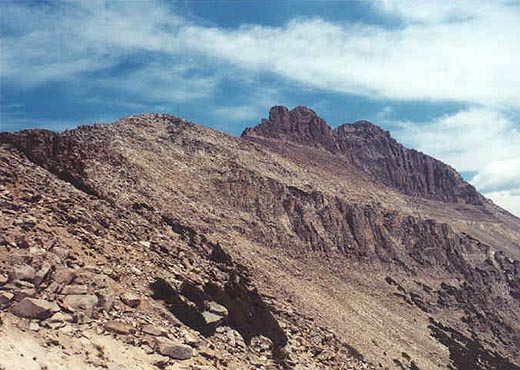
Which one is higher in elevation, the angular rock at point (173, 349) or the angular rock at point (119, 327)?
the angular rock at point (119, 327)

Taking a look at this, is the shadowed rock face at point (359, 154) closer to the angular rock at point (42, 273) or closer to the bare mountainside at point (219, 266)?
the bare mountainside at point (219, 266)

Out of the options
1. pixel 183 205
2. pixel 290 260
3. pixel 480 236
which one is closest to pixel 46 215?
pixel 183 205

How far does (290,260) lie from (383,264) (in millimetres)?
25438

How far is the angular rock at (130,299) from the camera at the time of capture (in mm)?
21516

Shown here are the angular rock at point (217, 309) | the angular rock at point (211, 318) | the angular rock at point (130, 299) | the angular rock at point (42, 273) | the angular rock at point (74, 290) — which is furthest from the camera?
the angular rock at point (217, 309)

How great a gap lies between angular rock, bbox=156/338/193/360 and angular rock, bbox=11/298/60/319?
4.89 meters

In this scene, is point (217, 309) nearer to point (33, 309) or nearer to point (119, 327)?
point (119, 327)

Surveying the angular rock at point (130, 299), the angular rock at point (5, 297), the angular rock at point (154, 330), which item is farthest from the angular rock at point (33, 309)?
the angular rock at point (154, 330)

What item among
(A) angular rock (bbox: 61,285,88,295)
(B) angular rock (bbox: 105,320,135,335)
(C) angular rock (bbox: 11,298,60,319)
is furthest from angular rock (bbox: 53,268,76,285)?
(B) angular rock (bbox: 105,320,135,335)

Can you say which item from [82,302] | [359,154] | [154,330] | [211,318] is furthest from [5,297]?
[359,154]

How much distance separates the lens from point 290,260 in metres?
55.0

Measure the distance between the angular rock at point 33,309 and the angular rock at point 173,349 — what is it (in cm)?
489

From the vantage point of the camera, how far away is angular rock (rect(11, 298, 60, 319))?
1736 centimetres

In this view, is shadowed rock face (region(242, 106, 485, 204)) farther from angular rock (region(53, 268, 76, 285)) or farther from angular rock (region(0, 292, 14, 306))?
angular rock (region(0, 292, 14, 306))
